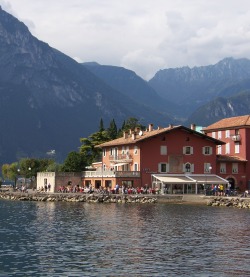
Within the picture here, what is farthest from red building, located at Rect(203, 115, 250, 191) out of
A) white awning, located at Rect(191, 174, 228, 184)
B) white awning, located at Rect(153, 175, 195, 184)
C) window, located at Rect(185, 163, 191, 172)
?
white awning, located at Rect(153, 175, 195, 184)

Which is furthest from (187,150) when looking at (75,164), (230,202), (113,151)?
(75,164)

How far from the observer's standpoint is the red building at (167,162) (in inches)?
3184

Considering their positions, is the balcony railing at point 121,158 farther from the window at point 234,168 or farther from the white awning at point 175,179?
the window at point 234,168

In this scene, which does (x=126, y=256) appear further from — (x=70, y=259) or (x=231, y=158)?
(x=231, y=158)

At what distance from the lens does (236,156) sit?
8975cm

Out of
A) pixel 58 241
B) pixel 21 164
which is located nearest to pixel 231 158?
pixel 21 164

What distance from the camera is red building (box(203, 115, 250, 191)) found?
285 feet

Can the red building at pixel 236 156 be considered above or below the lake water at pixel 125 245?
above

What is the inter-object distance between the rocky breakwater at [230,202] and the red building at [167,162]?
29.4 feet

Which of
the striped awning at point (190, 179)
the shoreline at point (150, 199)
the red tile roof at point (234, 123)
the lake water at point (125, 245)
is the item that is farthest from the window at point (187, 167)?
the lake water at point (125, 245)

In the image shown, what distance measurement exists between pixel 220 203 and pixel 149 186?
14.7 meters

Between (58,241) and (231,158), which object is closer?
(58,241)

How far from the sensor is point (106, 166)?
92.8 metres

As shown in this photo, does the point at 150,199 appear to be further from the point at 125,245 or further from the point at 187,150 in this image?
the point at 125,245
